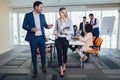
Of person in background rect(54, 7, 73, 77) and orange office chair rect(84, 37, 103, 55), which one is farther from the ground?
person in background rect(54, 7, 73, 77)

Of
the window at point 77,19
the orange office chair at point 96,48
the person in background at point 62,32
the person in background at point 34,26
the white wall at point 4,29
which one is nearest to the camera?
the person in background at point 34,26

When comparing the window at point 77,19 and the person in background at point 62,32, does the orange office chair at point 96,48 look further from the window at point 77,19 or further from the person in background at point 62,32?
the window at point 77,19

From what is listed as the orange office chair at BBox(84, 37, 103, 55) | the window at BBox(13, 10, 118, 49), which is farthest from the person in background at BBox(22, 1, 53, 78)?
the window at BBox(13, 10, 118, 49)

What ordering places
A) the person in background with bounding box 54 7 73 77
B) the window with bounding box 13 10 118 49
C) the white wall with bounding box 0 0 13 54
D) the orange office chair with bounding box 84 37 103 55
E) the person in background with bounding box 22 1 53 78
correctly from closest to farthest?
the person in background with bounding box 22 1 53 78 < the person in background with bounding box 54 7 73 77 < the orange office chair with bounding box 84 37 103 55 < the white wall with bounding box 0 0 13 54 < the window with bounding box 13 10 118 49

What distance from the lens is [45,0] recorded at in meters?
6.70

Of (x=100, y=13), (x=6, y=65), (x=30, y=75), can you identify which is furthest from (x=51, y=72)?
(x=100, y=13)

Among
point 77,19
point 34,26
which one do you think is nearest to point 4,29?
point 34,26

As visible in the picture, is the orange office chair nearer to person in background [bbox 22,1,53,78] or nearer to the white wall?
person in background [bbox 22,1,53,78]

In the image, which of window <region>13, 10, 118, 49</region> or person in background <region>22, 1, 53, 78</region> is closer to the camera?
person in background <region>22, 1, 53, 78</region>

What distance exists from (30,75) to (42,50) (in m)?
0.70

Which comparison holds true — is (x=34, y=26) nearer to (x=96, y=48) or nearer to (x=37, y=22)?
(x=37, y=22)

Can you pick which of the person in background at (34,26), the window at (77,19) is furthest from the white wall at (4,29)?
the person in background at (34,26)

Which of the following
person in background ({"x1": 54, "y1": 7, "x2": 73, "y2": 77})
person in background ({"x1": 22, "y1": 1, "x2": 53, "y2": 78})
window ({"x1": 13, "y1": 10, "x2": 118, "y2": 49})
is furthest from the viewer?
window ({"x1": 13, "y1": 10, "x2": 118, "y2": 49})

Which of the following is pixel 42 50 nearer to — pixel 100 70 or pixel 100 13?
pixel 100 70
